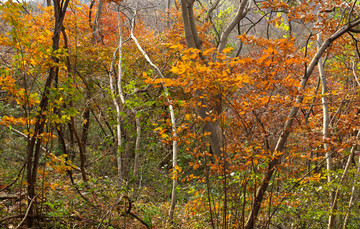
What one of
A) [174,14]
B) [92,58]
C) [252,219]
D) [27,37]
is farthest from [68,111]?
[174,14]

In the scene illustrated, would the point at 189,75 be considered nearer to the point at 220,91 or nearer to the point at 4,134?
the point at 220,91

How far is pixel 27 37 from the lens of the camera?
224 cm

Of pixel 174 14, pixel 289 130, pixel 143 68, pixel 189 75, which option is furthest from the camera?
pixel 174 14

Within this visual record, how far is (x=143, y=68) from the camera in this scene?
7.43 meters

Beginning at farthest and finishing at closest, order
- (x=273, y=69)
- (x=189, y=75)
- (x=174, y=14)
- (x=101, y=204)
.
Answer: (x=174, y=14)
(x=101, y=204)
(x=273, y=69)
(x=189, y=75)

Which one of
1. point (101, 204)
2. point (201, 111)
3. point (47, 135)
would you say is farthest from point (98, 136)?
point (47, 135)

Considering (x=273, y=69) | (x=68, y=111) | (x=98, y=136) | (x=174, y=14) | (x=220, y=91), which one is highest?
(x=174, y=14)

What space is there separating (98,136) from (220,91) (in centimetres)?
590

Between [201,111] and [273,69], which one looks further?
[201,111]

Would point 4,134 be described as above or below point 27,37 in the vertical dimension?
below

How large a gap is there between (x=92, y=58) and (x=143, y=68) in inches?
61.7

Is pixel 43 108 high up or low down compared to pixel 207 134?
up

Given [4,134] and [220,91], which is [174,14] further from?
[220,91]

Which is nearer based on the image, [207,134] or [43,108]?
[43,108]
